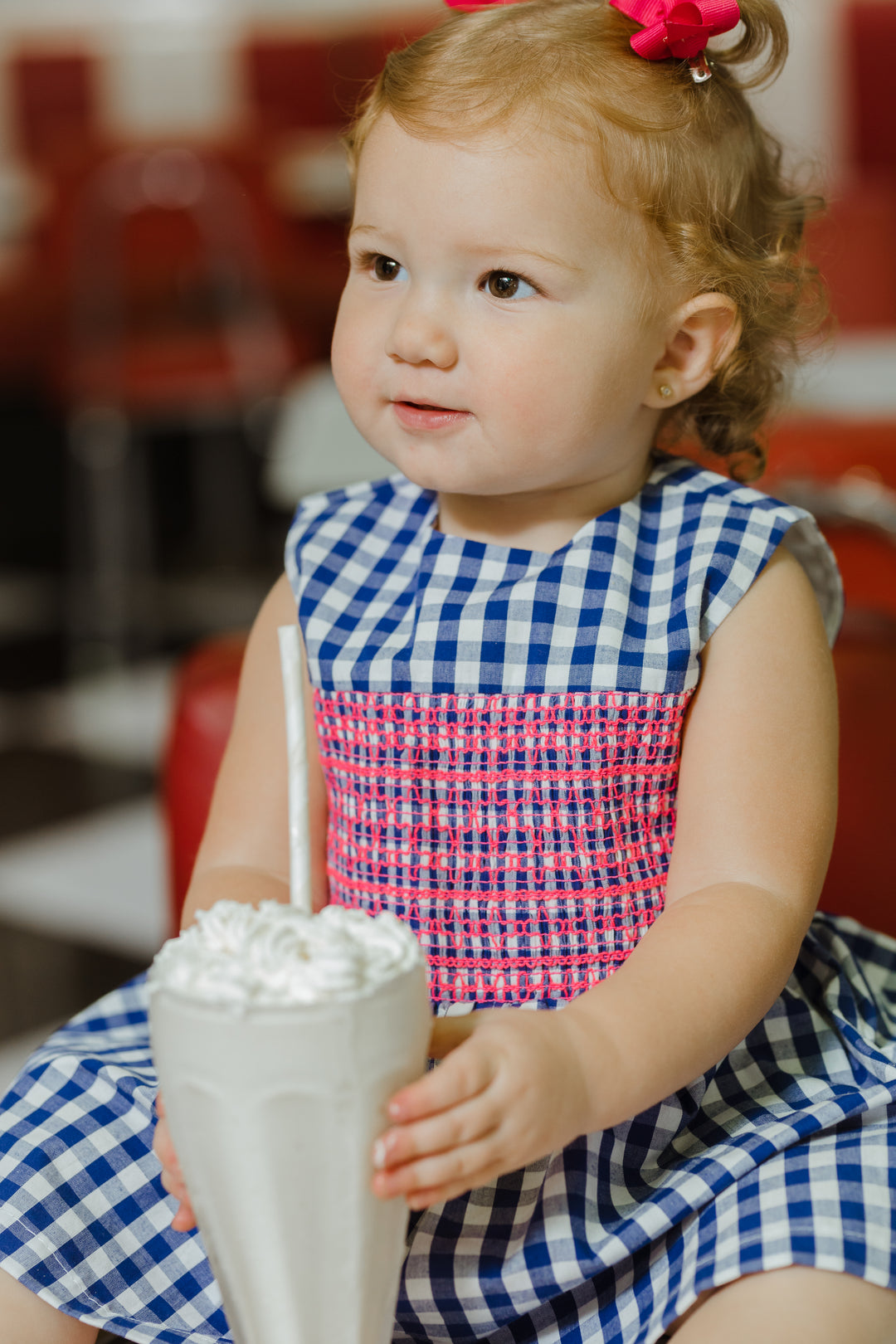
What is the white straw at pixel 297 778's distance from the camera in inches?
23.5

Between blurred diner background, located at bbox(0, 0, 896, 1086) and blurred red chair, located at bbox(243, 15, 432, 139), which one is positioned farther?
blurred red chair, located at bbox(243, 15, 432, 139)

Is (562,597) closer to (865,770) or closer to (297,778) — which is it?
(297,778)

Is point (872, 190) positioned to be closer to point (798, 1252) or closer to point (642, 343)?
point (642, 343)

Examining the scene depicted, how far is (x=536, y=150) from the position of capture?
690mm

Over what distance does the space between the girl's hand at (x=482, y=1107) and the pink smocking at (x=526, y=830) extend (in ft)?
0.43

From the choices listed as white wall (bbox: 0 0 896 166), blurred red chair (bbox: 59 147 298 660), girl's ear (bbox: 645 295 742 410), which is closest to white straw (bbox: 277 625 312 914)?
girl's ear (bbox: 645 295 742 410)

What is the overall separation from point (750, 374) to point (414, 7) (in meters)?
3.62

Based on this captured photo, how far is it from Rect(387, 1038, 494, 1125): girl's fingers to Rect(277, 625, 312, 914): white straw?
80 millimetres

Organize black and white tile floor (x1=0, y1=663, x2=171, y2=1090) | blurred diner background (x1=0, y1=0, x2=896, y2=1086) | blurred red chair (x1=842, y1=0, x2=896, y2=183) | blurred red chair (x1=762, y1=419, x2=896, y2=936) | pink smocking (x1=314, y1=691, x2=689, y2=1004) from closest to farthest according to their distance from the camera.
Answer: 1. pink smocking (x1=314, y1=691, x2=689, y2=1004)
2. blurred red chair (x1=762, y1=419, x2=896, y2=936)
3. blurred diner background (x1=0, y1=0, x2=896, y2=1086)
4. black and white tile floor (x1=0, y1=663, x2=171, y2=1090)
5. blurred red chair (x1=842, y1=0, x2=896, y2=183)

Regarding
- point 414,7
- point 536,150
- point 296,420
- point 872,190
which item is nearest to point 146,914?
point 296,420

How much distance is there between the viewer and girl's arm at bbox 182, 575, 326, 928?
2.62 feet

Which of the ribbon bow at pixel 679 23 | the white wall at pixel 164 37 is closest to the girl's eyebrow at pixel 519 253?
the ribbon bow at pixel 679 23

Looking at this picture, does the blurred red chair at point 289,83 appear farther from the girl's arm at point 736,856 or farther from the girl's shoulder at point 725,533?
the girl's arm at point 736,856

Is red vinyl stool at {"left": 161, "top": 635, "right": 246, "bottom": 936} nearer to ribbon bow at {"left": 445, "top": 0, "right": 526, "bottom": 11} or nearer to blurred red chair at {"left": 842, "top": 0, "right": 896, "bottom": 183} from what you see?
ribbon bow at {"left": 445, "top": 0, "right": 526, "bottom": 11}
